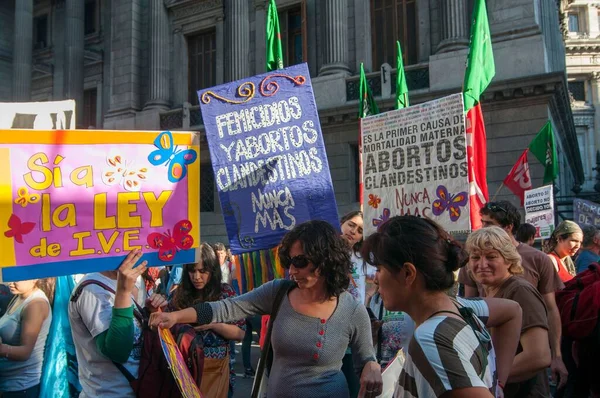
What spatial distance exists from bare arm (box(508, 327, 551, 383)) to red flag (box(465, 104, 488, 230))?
10.2ft

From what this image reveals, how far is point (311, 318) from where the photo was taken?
2670mm

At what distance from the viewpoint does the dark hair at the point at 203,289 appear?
379cm

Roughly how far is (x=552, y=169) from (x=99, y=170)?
1136cm

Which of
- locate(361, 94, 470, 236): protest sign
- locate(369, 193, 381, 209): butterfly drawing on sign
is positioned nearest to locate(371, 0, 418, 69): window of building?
locate(361, 94, 470, 236): protest sign

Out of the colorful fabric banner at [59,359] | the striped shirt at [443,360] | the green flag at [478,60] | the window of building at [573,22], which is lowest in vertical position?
the colorful fabric banner at [59,359]

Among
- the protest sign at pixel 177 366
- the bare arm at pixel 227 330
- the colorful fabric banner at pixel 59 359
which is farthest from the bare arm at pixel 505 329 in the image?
the colorful fabric banner at pixel 59 359

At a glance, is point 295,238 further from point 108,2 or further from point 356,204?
point 108,2

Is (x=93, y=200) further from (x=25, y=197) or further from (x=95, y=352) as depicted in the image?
(x=95, y=352)

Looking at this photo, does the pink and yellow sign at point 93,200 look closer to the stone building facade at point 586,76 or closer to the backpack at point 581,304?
the backpack at point 581,304

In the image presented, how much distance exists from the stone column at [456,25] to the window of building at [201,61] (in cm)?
862

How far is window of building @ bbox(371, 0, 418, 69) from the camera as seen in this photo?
1691cm

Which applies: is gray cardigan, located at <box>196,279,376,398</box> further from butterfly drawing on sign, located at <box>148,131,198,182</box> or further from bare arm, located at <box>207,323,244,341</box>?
butterfly drawing on sign, located at <box>148,131,198,182</box>

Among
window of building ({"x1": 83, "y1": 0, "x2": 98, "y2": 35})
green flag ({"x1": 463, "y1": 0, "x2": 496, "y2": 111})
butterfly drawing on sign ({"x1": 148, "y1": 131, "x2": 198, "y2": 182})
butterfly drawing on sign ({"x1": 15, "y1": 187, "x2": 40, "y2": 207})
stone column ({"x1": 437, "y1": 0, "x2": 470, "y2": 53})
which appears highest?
window of building ({"x1": 83, "y1": 0, "x2": 98, "y2": 35})

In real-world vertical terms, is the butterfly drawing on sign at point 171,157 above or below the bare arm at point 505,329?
above
